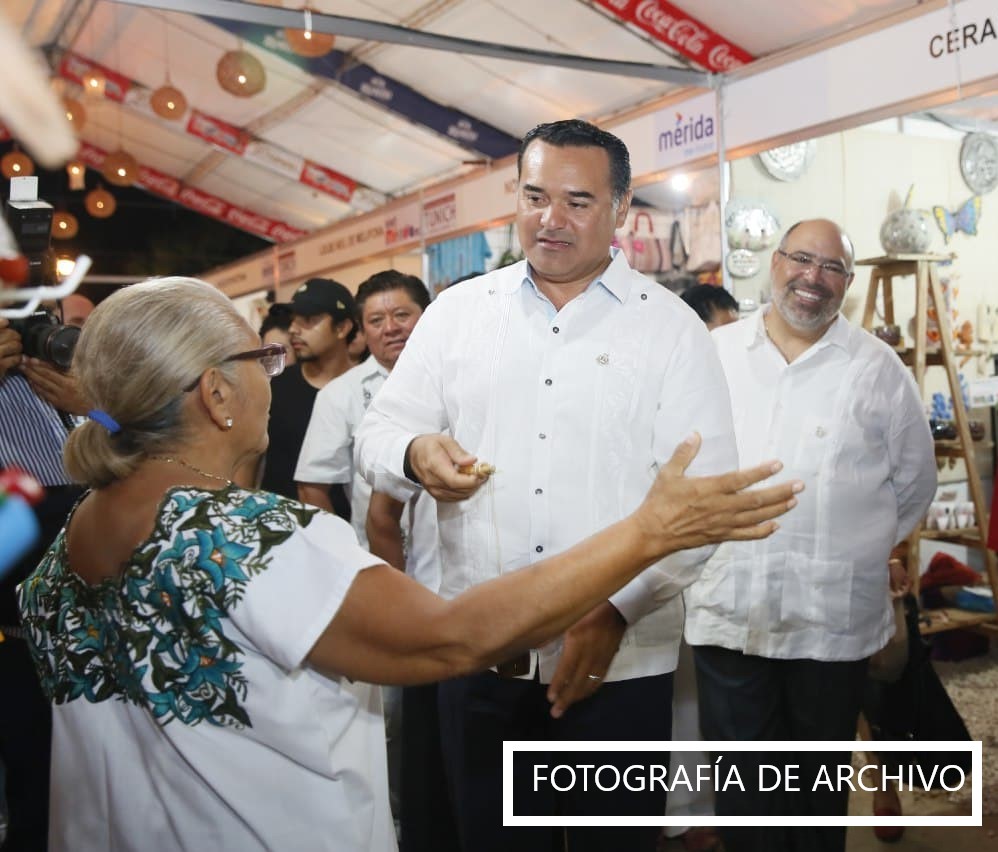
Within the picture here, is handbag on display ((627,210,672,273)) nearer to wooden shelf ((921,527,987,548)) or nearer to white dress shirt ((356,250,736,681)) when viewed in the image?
wooden shelf ((921,527,987,548))

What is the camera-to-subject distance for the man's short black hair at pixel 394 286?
3.16m

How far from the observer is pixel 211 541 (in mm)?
1149

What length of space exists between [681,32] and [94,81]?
15.6 feet

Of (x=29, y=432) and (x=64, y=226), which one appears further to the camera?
(x=64, y=226)

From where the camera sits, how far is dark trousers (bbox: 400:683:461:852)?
8.85 feet

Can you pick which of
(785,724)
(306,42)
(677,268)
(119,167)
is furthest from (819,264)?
(119,167)

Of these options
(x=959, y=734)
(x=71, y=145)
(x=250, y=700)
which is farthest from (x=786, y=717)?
(x=71, y=145)

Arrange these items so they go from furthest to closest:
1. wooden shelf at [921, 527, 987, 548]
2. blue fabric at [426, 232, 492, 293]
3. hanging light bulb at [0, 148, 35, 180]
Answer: blue fabric at [426, 232, 492, 293] → wooden shelf at [921, 527, 987, 548] → hanging light bulb at [0, 148, 35, 180]

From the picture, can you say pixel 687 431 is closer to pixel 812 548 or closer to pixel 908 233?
pixel 812 548

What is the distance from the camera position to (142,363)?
121 cm

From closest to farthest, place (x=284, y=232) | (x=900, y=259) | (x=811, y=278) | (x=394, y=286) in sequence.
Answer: (x=811, y=278), (x=394, y=286), (x=900, y=259), (x=284, y=232)

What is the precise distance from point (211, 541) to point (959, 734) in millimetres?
2649

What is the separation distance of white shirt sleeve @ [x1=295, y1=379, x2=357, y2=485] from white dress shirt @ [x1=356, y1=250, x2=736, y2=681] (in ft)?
3.60

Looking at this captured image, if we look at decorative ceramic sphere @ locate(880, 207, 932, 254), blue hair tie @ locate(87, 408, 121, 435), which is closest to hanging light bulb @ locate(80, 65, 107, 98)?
decorative ceramic sphere @ locate(880, 207, 932, 254)
